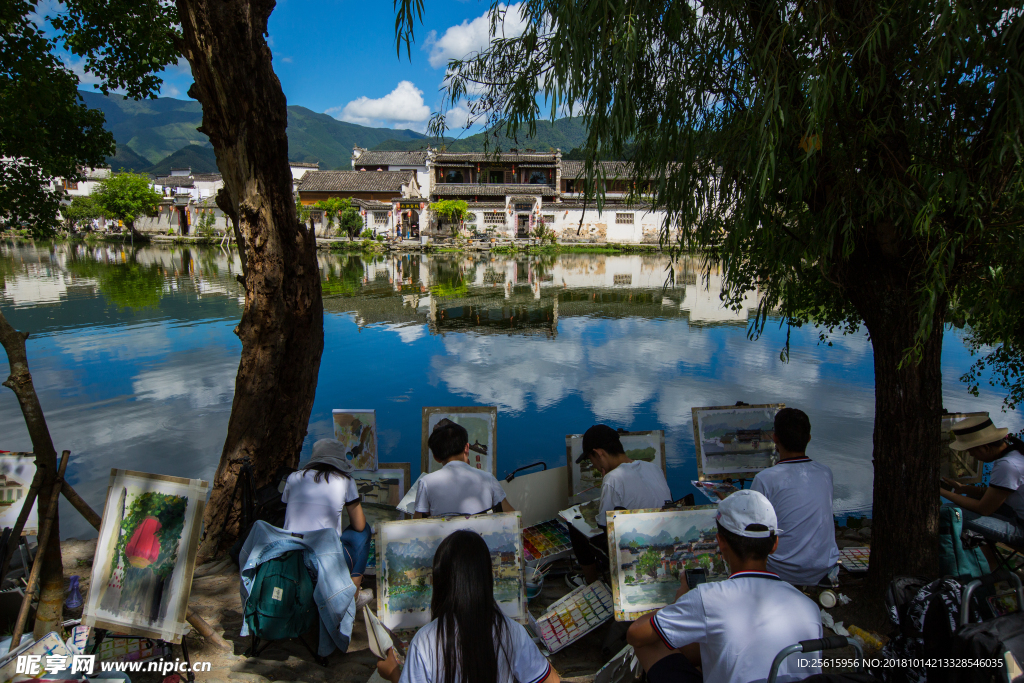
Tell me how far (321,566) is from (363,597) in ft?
2.57

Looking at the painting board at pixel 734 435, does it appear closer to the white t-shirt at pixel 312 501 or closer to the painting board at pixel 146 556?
the white t-shirt at pixel 312 501

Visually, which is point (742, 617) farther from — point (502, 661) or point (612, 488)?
point (612, 488)

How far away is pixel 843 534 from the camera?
3926 millimetres

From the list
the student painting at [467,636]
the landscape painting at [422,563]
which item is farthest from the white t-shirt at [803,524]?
the student painting at [467,636]

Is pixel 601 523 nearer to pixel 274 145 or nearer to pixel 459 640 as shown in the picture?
pixel 459 640

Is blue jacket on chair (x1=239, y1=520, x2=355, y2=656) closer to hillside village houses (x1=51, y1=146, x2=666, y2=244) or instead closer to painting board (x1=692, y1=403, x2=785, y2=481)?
painting board (x1=692, y1=403, x2=785, y2=481)

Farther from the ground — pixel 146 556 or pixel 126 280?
pixel 146 556

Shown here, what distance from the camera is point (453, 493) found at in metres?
2.77

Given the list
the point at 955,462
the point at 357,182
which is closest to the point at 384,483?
the point at 955,462

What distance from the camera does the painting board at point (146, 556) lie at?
250cm

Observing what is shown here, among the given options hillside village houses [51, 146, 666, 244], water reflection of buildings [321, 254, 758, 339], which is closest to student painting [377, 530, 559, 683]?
water reflection of buildings [321, 254, 758, 339]

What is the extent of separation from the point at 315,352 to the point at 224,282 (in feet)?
52.6

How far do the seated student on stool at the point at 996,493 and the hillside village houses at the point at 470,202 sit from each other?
91.6ft

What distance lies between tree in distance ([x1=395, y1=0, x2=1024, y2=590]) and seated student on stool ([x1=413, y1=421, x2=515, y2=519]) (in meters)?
1.44
